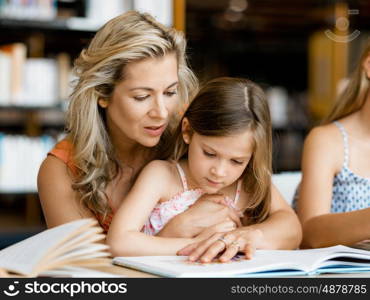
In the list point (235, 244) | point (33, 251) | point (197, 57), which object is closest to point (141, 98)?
point (235, 244)

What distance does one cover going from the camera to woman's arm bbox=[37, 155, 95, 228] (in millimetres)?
1603

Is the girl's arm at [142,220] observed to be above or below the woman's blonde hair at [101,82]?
below

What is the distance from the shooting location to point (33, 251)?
1.03 meters

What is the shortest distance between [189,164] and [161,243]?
267 mm

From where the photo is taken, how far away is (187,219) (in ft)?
4.88

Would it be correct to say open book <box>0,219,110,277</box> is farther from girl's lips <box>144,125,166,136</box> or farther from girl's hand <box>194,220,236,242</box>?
girl's lips <box>144,125,166,136</box>

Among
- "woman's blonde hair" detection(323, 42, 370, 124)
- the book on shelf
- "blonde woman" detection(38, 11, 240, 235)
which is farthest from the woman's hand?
the book on shelf

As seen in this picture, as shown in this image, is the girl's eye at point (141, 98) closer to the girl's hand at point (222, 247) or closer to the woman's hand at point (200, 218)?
the woman's hand at point (200, 218)

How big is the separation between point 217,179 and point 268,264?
44 centimetres

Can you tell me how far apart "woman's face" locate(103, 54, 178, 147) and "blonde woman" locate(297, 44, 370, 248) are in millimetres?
473

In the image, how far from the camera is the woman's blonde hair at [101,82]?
1.56 m

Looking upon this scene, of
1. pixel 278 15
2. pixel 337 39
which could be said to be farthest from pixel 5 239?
pixel 278 15

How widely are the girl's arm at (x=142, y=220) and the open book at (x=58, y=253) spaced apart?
0.25 meters

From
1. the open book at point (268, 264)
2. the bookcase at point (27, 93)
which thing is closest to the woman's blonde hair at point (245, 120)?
the open book at point (268, 264)
